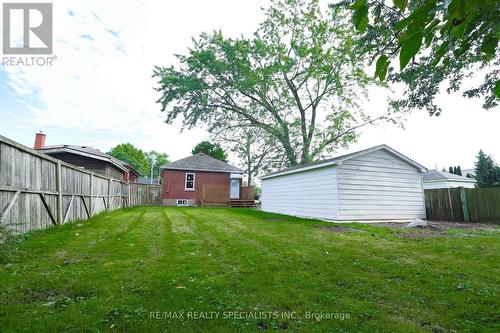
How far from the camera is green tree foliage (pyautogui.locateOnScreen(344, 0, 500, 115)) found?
999 mm

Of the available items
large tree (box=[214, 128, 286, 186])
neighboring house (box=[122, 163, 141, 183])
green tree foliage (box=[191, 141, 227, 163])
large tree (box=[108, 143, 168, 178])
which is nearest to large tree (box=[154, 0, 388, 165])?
large tree (box=[214, 128, 286, 186])

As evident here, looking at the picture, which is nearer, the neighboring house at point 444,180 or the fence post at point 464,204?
the fence post at point 464,204

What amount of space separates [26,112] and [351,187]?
20001mm

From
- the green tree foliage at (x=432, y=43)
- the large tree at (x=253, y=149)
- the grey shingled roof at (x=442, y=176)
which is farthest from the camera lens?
the grey shingled roof at (x=442, y=176)

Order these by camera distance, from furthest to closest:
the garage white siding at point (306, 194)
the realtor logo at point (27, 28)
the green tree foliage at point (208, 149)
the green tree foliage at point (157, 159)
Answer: the green tree foliage at point (157, 159), the green tree foliage at point (208, 149), the garage white siding at point (306, 194), the realtor logo at point (27, 28)

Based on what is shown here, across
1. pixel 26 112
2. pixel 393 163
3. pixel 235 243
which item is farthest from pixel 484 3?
pixel 26 112

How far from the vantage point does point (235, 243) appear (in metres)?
5.75

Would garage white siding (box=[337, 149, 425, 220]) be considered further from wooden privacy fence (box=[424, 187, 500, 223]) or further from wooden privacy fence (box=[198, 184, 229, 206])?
wooden privacy fence (box=[198, 184, 229, 206])

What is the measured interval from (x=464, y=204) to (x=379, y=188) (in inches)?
155

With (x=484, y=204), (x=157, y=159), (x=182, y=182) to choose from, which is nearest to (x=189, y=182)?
(x=182, y=182)

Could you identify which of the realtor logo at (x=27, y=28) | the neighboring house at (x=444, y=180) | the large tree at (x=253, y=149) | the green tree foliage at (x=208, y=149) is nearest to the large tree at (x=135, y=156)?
the green tree foliage at (x=208, y=149)

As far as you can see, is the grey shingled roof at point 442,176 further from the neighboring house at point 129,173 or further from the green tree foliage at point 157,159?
the green tree foliage at point 157,159

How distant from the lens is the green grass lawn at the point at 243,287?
7.29ft

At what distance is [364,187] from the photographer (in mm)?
10758
